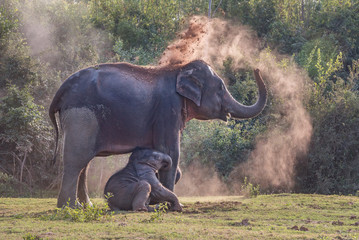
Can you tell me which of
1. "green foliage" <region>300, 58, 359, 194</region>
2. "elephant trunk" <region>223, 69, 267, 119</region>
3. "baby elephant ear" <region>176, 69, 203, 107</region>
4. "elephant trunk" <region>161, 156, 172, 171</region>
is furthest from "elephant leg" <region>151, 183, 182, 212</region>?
"green foliage" <region>300, 58, 359, 194</region>

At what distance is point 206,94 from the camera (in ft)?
43.3

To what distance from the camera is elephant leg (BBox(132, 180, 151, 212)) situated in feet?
36.4

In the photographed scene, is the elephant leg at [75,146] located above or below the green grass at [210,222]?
above

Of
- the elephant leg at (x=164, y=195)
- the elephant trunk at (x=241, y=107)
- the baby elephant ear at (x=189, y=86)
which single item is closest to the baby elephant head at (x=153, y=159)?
the elephant leg at (x=164, y=195)

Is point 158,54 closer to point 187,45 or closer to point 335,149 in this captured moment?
point 335,149

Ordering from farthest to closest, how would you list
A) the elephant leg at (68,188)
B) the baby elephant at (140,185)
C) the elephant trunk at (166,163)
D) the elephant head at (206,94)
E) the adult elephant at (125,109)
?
the elephant head at (206,94), the elephant trunk at (166,163), the adult elephant at (125,109), the elephant leg at (68,188), the baby elephant at (140,185)

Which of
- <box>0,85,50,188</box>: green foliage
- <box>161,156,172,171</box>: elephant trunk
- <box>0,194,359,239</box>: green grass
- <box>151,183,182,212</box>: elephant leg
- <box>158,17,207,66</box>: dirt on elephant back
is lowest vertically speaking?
<box>0,194,359,239</box>: green grass

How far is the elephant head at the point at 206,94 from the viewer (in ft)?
41.6

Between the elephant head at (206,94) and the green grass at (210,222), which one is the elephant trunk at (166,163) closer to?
the green grass at (210,222)

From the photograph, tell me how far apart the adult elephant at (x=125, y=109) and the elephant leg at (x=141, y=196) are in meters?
0.92

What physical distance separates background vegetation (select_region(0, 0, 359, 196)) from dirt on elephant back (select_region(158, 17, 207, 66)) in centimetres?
826

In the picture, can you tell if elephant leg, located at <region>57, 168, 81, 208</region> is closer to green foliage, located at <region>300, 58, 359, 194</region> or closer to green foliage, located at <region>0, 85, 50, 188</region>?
green foliage, located at <region>0, 85, 50, 188</region>

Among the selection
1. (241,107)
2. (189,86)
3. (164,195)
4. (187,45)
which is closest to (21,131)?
(187,45)

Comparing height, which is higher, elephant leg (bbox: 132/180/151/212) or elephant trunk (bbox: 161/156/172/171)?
elephant trunk (bbox: 161/156/172/171)
